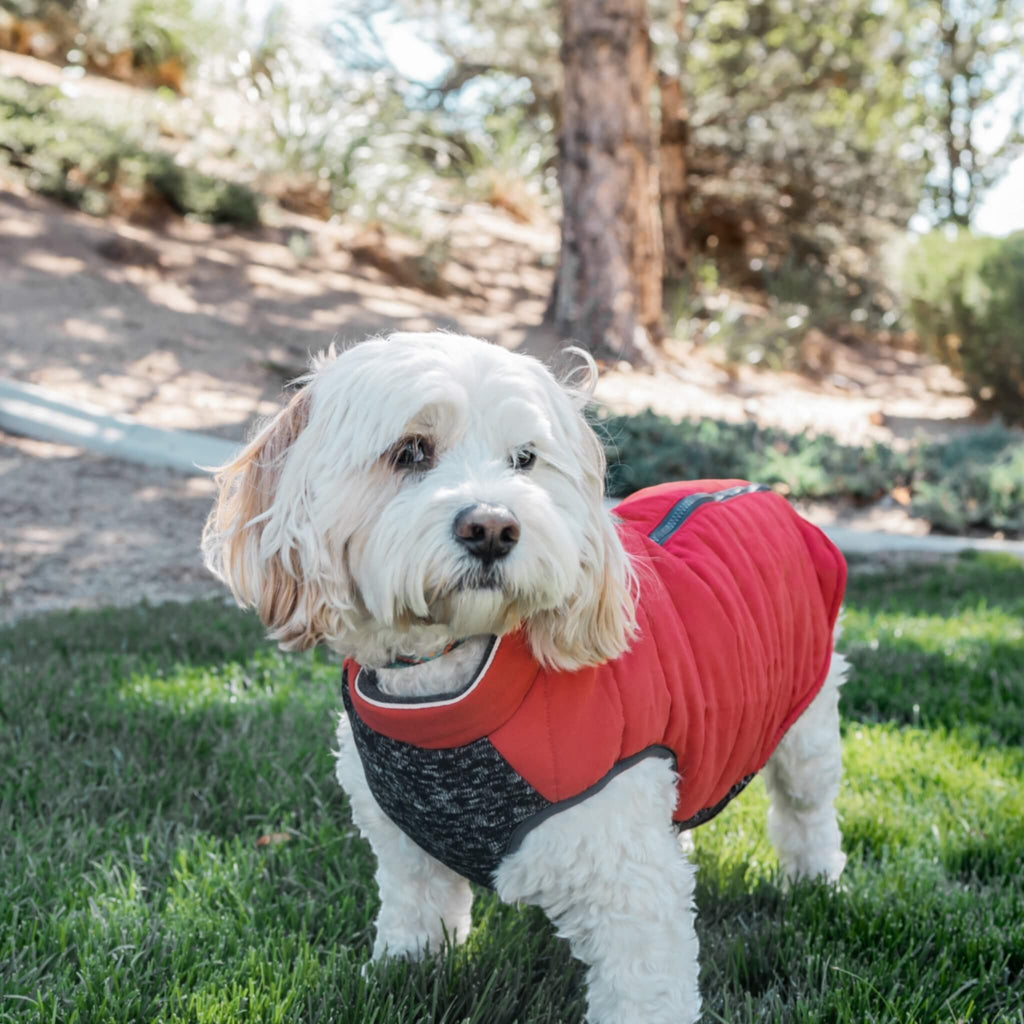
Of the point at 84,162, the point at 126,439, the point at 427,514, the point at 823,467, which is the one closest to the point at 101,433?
the point at 126,439

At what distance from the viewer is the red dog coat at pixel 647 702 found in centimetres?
201

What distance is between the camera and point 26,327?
8.53 m

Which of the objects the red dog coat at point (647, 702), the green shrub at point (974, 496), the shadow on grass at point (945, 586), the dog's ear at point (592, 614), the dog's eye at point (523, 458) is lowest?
the shadow on grass at point (945, 586)

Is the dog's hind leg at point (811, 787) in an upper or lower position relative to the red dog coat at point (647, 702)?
lower

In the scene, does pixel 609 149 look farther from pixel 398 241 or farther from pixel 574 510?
pixel 574 510

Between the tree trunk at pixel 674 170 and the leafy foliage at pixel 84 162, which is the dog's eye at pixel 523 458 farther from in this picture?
the tree trunk at pixel 674 170

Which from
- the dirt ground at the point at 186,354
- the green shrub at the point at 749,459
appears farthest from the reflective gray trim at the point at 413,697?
the green shrub at the point at 749,459

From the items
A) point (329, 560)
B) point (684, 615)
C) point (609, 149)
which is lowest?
point (684, 615)

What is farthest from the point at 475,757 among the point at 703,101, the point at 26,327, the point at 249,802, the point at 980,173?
the point at 980,173

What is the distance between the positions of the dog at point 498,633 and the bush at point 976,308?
10.1 m

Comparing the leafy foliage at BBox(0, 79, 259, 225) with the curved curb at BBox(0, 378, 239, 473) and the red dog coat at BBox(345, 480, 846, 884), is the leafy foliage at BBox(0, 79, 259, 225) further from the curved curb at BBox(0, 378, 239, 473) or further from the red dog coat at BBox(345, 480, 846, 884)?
the red dog coat at BBox(345, 480, 846, 884)

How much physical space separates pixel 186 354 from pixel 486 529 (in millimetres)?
7516

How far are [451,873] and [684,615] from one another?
2.65 ft

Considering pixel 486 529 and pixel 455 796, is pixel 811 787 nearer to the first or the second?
pixel 455 796
